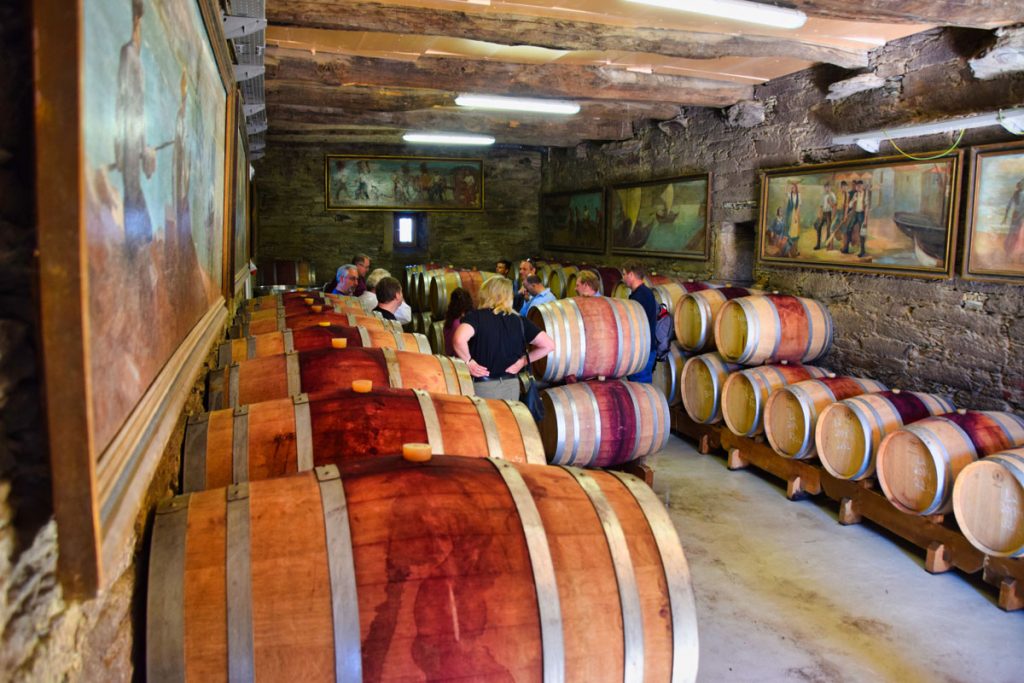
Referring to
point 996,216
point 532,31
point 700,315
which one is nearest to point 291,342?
point 532,31

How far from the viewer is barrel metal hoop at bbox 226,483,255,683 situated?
144 centimetres

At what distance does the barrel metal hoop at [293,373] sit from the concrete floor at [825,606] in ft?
7.85

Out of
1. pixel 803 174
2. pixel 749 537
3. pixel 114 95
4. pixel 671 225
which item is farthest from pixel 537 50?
pixel 114 95

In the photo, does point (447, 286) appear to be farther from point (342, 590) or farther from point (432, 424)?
point (342, 590)

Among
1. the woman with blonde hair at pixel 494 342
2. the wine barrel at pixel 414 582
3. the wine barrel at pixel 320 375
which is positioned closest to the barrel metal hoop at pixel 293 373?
the wine barrel at pixel 320 375

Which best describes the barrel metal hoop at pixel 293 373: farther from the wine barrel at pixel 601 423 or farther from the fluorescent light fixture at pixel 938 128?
the fluorescent light fixture at pixel 938 128

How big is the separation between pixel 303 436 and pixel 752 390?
16.5 ft

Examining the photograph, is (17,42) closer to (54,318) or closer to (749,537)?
(54,318)

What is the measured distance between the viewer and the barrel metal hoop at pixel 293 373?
3016 mm

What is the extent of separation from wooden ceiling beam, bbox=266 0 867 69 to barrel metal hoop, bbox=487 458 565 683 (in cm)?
481

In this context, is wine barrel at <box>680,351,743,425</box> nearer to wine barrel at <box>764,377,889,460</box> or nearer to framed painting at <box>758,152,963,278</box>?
wine barrel at <box>764,377,889,460</box>

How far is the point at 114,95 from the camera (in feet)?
4.19

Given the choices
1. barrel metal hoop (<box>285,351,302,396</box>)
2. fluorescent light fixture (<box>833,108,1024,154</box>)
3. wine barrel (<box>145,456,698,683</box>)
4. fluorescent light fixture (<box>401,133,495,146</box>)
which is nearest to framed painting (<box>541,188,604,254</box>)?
fluorescent light fixture (<box>401,133,495,146</box>)

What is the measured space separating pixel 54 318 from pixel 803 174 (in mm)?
8101
